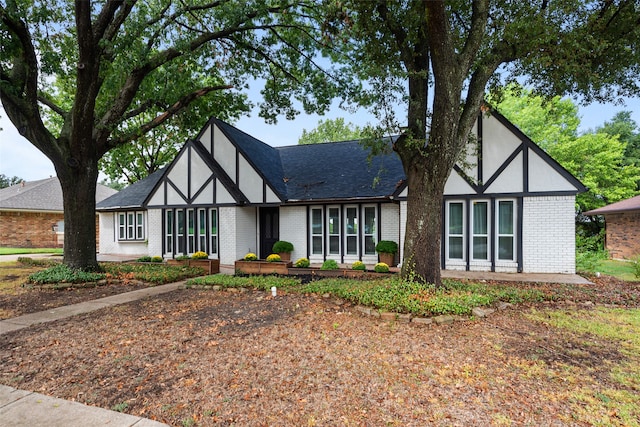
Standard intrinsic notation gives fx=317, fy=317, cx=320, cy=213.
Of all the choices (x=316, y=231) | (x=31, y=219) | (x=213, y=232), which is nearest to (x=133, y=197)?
(x=213, y=232)

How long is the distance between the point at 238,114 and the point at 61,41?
7.00 meters

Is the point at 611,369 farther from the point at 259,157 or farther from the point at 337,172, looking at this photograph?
the point at 259,157

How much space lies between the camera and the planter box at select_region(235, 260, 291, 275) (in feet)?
36.6

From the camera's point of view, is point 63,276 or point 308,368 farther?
point 63,276

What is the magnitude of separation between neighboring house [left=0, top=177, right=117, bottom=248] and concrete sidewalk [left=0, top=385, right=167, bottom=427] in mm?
26118

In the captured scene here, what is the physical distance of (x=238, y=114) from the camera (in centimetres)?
1593

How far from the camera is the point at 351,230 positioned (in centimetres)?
1313

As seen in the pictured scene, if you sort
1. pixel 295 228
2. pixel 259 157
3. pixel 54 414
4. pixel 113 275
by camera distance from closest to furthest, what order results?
pixel 54 414 → pixel 113 275 → pixel 295 228 → pixel 259 157

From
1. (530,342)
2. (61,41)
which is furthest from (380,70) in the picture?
(61,41)

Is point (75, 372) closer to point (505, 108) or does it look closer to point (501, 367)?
point (501, 367)

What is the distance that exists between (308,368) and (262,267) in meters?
7.69

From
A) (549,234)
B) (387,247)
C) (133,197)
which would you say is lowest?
(387,247)

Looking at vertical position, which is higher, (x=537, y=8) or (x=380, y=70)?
(x=537, y=8)

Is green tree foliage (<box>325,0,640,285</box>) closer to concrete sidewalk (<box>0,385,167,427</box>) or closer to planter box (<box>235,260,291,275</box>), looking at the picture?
planter box (<box>235,260,291,275</box>)
